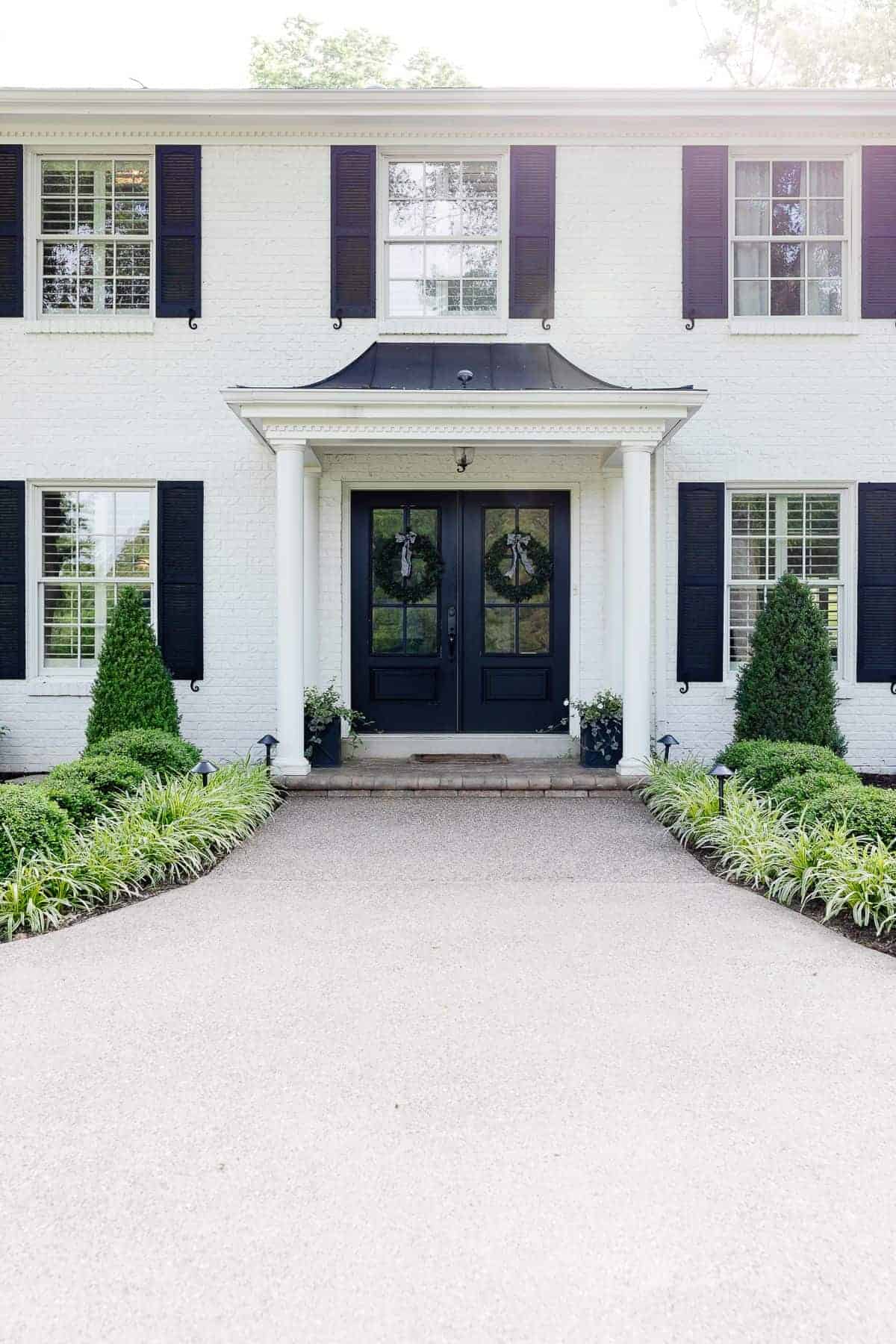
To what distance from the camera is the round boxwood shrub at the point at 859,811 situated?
4.73 metres

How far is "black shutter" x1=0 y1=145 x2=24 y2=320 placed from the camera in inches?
321

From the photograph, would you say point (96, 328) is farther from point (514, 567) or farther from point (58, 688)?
point (514, 567)

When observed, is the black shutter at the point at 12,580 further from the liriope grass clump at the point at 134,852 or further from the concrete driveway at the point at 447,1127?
the concrete driveway at the point at 447,1127

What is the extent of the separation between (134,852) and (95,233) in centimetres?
621

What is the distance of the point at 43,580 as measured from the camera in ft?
27.2

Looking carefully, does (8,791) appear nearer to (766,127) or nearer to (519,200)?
(519,200)

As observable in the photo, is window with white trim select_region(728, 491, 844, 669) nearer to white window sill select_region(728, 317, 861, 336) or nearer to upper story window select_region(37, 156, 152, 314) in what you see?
white window sill select_region(728, 317, 861, 336)

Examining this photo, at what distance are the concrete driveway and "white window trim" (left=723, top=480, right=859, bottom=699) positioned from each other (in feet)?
14.1

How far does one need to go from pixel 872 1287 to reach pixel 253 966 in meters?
2.45

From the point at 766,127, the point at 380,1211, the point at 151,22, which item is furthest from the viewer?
the point at 151,22

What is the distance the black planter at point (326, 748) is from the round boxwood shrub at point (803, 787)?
3578 mm

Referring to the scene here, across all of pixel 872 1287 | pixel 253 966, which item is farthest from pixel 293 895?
pixel 872 1287

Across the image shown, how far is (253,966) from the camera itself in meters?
3.70

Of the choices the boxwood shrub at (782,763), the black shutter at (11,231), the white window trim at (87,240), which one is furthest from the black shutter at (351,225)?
the boxwood shrub at (782,763)
